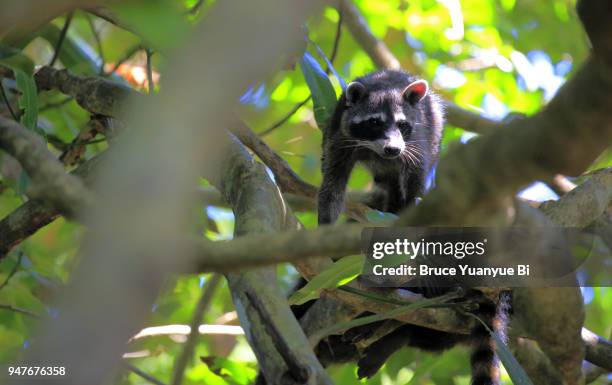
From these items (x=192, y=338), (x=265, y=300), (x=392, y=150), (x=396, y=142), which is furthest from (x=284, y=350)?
(x=396, y=142)

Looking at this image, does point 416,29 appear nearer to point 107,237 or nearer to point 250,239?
point 250,239

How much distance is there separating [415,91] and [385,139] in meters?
0.66

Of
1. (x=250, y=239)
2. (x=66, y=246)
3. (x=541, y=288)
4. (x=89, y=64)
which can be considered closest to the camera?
(x=250, y=239)

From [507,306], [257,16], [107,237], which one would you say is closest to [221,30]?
[257,16]

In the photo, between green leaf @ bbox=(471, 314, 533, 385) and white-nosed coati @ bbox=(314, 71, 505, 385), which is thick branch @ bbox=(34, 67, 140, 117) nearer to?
white-nosed coati @ bbox=(314, 71, 505, 385)

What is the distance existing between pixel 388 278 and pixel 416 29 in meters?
4.53

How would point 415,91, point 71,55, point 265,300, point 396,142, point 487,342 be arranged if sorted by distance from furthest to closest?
point 415,91, point 396,142, point 71,55, point 487,342, point 265,300

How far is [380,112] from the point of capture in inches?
267

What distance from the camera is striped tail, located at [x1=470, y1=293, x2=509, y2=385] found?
431 cm

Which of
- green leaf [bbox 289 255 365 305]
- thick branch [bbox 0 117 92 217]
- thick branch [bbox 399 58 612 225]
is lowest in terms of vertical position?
green leaf [bbox 289 255 365 305]

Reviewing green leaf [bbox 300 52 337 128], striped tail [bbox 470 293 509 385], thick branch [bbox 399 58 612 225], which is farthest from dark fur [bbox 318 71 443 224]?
thick branch [bbox 399 58 612 225]

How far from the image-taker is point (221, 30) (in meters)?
1.37

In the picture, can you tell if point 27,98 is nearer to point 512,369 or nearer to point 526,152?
point 512,369

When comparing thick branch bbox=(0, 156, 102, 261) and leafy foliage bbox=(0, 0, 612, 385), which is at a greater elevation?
thick branch bbox=(0, 156, 102, 261)
